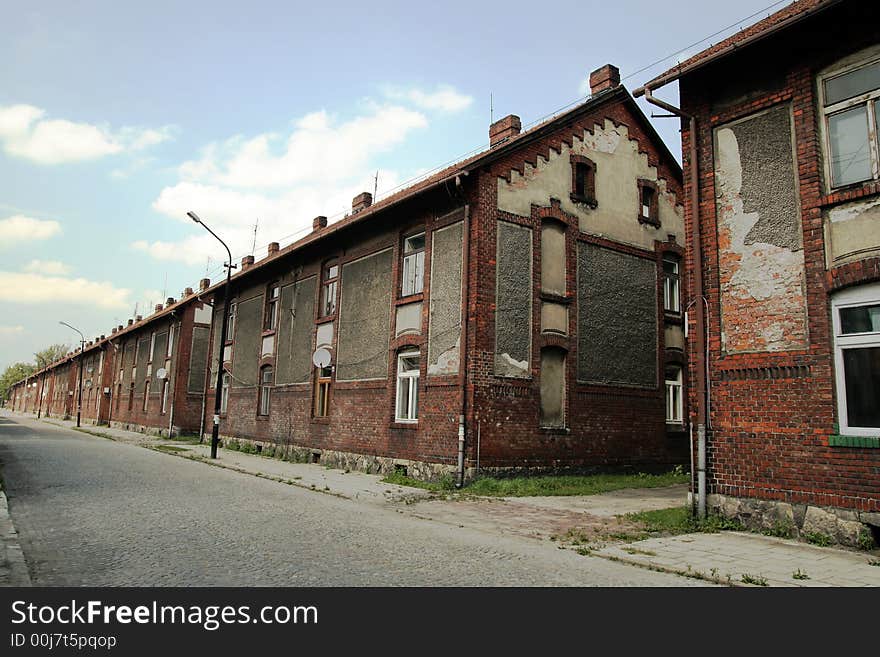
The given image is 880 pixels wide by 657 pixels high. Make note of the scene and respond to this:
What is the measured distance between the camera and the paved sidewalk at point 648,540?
6738 millimetres

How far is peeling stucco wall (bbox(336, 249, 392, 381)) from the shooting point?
1753cm

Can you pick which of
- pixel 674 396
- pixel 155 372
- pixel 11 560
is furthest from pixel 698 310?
pixel 155 372

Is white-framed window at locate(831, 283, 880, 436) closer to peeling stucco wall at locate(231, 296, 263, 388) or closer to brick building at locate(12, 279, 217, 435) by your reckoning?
peeling stucco wall at locate(231, 296, 263, 388)

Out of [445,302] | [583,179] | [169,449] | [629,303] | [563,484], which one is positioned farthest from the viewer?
[169,449]

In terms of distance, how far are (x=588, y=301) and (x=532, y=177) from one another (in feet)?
11.1

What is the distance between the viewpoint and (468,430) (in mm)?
14000

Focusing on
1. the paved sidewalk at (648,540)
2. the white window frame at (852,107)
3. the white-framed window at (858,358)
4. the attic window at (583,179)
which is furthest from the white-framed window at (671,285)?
the white-framed window at (858,358)

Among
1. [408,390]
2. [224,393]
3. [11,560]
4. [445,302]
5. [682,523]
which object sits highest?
[445,302]

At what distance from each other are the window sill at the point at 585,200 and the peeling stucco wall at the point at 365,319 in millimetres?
4958

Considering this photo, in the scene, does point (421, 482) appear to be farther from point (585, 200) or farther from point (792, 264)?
point (792, 264)

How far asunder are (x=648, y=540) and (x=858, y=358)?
3447 millimetres

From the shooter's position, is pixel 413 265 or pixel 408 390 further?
pixel 413 265

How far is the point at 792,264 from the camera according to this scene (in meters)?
8.95

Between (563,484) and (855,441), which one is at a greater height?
(855,441)
